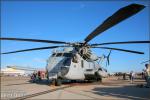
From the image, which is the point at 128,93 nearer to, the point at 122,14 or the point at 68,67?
the point at 122,14

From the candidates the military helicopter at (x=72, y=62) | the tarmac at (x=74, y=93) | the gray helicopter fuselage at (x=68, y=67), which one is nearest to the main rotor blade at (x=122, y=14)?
the tarmac at (x=74, y=93)

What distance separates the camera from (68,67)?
856 inches

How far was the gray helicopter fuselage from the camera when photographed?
70.8ft

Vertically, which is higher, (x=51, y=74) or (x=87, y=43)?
(x=87, y=43)

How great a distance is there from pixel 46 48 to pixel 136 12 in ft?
36.1

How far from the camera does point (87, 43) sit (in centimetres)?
2102

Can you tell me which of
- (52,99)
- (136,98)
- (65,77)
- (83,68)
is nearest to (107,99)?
(136,98)

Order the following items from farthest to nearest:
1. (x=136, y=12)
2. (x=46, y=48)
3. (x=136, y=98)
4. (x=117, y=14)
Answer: (x=46, y=48)
(x=136, y=98)
(x=117, y=14)
(x=136, y=12)

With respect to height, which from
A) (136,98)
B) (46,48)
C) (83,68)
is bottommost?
(136,98)

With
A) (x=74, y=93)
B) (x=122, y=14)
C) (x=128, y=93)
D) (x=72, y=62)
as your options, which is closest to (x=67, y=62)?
(x=72, y=62)

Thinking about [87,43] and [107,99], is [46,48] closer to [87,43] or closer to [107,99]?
[87,43]

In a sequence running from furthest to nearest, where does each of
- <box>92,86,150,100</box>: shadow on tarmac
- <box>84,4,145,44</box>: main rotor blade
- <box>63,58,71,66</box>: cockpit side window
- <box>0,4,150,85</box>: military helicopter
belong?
<box>63,58,71,66</box>: cockpit side window
<box>0,4,150,85</box>: military helicopter
<box>92,86,150,100</box>: shadow on tarmac
<box>84,4,145,44</box>: main rotor blade

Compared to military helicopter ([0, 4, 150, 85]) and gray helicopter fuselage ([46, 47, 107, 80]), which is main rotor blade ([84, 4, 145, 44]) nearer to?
military helicopter ([0, 4, 150, 85])

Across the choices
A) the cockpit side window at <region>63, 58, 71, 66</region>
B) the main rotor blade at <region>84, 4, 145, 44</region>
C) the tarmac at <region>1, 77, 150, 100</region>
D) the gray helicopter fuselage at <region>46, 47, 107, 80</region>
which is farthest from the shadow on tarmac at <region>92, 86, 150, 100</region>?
the cockpit side window at <region>63, 58, 71, 66</region>
